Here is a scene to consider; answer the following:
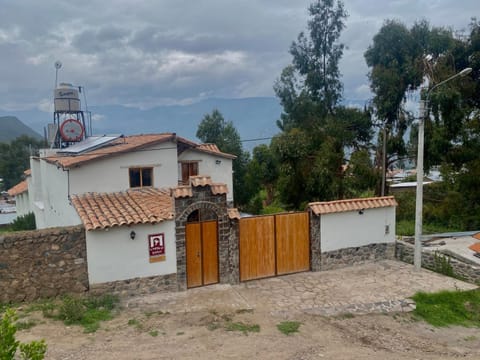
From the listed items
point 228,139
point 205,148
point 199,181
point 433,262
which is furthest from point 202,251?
point 228,139

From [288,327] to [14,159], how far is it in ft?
196

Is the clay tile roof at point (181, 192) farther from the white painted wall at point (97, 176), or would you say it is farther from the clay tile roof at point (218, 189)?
the white painted wall at point (97, 176)

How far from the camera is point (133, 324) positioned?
30.2 feet

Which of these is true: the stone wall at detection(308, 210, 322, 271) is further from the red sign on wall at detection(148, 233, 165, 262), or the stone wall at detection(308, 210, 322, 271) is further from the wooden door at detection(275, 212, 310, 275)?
the red sign on wall at detection(148, 233, 165, 262)

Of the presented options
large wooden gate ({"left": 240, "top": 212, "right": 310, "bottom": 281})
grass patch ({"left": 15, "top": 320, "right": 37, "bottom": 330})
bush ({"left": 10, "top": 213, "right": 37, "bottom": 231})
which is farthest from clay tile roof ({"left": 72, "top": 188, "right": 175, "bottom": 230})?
bush ({"left": 10, "top": 213, "right": 37, "bottom": 231})

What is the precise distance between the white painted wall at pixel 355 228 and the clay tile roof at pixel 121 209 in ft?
18.2

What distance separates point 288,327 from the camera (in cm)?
924

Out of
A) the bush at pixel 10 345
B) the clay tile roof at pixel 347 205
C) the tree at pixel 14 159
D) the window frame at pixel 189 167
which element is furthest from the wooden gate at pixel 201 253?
the tree at pixel 14 159

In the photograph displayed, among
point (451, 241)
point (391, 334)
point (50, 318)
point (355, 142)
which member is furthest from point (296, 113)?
point (50, 318)

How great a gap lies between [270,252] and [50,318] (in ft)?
22.0

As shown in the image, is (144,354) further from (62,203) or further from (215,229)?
(62,203)

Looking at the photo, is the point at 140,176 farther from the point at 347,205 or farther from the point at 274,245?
the point at 347,205

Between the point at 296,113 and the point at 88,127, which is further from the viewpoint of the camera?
the point at 296,113

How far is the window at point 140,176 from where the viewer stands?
54.8 ft
